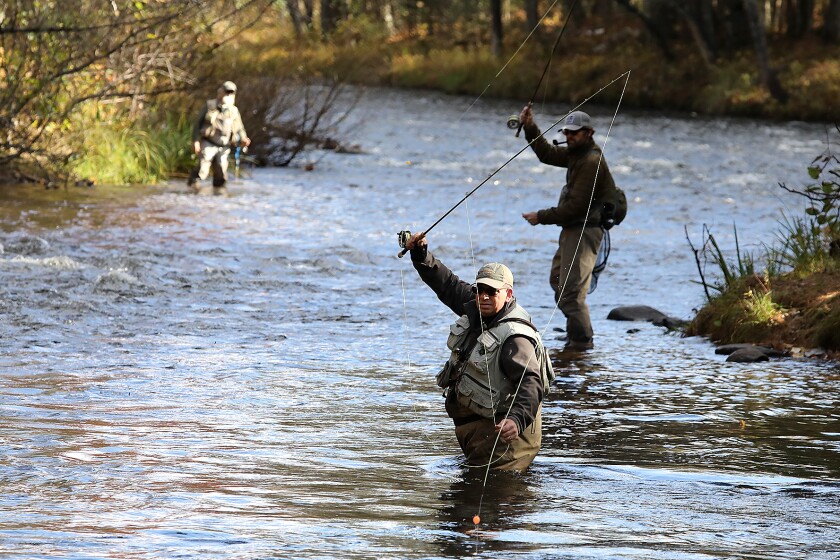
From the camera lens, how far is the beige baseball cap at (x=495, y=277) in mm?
6676

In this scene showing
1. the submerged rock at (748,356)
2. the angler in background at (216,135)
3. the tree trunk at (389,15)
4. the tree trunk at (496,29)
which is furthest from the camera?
the tree trunk at (389,15)

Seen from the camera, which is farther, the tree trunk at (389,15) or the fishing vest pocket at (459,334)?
the tree trunk at (389,15)

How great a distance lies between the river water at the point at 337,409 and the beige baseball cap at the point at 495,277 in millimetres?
1007

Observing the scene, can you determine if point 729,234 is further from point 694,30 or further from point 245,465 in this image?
point 694,30

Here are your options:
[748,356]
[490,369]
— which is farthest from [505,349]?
[748,356]

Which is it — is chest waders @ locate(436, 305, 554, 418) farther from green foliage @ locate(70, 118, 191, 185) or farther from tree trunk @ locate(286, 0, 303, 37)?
tree trunk @ locate(286, 0, 303, 37)

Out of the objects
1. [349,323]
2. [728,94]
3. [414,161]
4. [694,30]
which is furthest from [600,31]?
[349,323]

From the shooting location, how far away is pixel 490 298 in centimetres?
671

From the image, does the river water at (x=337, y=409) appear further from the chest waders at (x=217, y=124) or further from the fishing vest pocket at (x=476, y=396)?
the chest waders at (x=217, y=124)

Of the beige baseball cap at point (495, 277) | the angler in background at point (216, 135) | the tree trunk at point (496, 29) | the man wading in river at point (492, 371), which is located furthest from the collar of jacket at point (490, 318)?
the tree trunk at point (496, 29)

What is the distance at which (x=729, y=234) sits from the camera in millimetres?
18484

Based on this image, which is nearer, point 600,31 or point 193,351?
point 193,351

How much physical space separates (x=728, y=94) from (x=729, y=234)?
Result: 1898 centimetres

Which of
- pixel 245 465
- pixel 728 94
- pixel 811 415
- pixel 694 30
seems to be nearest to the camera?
pixel 245 465
